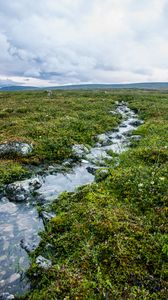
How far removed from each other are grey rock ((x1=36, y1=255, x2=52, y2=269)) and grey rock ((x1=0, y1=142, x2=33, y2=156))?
9172mm

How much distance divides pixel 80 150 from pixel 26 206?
7.32 m

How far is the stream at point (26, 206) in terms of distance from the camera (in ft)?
23.7

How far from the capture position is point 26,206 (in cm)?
1077

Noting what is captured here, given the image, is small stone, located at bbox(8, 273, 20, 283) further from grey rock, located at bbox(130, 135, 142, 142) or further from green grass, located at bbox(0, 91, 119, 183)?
grey rock, located at bbox(130, 135, 142, 142)

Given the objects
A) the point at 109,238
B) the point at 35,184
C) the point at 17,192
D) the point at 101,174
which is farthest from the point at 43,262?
the point at 101,174

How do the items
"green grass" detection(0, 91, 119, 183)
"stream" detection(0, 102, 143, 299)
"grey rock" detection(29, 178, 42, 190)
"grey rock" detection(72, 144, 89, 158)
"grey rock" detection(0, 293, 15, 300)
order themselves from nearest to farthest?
"grey rock" detection(0, 293, 15, 300)
"stream" detection(0, 102, 143, 299)
"grey rock" detection(29, 178, 42, 190)
"green grass" detection(0, 91, 119, 183)
"grey rock" detection(72, 144, 89, 158)

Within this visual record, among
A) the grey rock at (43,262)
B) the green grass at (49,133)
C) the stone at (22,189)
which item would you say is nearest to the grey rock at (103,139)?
the green grass at (49,133)

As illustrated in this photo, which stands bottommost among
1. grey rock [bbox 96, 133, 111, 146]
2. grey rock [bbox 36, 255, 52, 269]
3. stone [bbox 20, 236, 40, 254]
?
grey rock [bbox 96, 133, 111, 146]

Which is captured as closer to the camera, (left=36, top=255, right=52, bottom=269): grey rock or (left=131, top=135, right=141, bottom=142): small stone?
(left=36, top=255, right=52, bottom=269): grey rock

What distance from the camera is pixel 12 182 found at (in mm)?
12953

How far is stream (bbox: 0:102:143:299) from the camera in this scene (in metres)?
7.23

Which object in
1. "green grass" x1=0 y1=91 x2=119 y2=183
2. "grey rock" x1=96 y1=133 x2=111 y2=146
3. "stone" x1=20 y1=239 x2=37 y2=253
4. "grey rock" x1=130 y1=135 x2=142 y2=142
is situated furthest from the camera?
"grey rock" x1=130 y1=135 x2=142 y2=142

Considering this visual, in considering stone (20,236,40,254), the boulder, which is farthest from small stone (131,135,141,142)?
stone (20,236,40,254)

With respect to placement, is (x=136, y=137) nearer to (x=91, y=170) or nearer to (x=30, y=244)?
(x=91, y=170)
